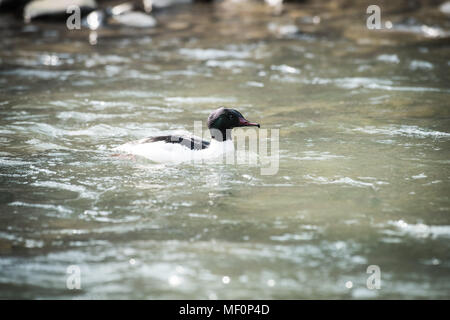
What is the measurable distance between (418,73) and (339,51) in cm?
280

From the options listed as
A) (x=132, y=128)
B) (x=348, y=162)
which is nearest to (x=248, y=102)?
(x=132, y=128)

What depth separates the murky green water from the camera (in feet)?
19.1

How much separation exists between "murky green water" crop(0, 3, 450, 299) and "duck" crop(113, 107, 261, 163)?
22 centimetres

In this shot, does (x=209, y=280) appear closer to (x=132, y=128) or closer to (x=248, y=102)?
(x=132, y=128)

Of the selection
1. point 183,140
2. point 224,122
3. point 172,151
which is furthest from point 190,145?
point 224,122

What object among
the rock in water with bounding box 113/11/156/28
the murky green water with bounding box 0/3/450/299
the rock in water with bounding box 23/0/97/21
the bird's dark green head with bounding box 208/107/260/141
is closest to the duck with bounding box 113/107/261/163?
the bird's dark green head with bounding box 208/107/260/141

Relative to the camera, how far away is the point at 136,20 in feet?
67.5

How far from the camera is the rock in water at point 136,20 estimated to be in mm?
20469

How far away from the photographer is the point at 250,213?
23.2 ft

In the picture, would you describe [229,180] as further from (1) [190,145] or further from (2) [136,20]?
(2) [136,20]

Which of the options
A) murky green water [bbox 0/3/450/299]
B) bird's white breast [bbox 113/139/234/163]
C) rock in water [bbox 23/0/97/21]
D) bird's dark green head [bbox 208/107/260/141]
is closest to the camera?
murky green water [bbox 0/3/450/299]

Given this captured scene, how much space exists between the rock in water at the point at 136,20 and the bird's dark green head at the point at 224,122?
11.8 metres

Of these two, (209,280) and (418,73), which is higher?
(418,73)

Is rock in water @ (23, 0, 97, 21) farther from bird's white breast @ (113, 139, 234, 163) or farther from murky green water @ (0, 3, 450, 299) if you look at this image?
bird's white breast @ (113, 139, 234, 163)
